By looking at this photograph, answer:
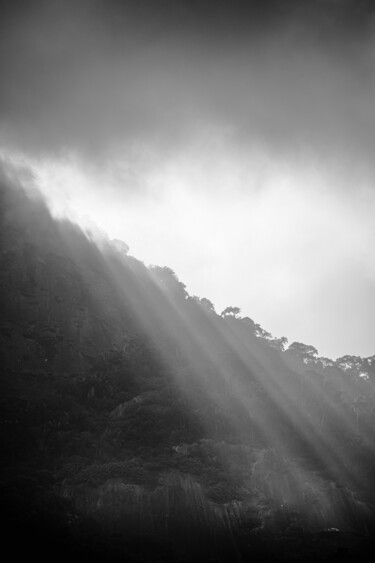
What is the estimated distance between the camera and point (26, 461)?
60.2 metres

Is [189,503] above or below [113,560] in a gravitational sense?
above

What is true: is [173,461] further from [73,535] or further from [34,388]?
[34,388]

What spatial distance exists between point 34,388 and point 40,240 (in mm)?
45062

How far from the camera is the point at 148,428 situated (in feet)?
230

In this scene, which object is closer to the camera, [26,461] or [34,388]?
[26,461]

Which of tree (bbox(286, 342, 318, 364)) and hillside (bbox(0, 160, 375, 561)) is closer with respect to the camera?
hillside (bbox(0, 160, 375, 561))

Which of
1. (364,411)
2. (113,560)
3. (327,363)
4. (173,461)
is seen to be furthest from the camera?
(327,363)

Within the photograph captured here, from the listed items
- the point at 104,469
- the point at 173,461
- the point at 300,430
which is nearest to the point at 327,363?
the point at 300,430

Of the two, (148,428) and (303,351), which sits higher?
(303,351)

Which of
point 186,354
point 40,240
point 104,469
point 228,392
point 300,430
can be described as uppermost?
point 40,240

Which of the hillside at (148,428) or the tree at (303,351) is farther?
the tree at (303,351)

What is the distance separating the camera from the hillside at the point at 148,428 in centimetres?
5422

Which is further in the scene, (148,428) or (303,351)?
(303,351)

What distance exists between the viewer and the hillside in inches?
2135
